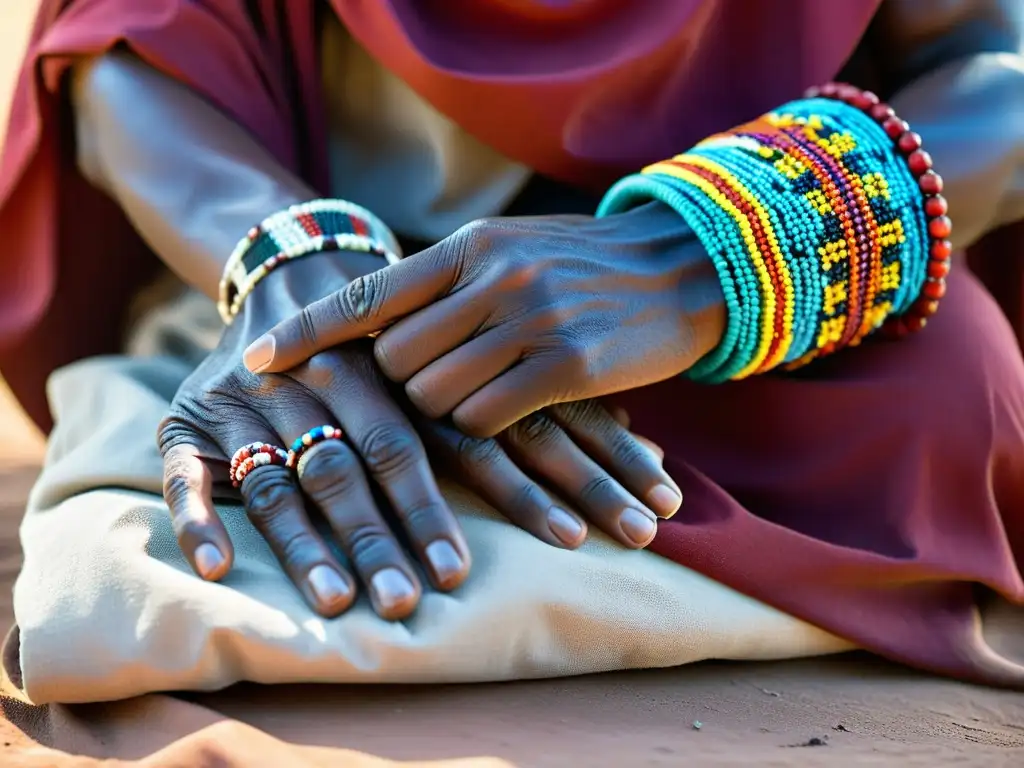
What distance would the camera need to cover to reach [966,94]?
4.66 ft

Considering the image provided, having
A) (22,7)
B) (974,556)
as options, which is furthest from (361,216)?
(22,7)

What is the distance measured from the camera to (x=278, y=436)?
1.15 m

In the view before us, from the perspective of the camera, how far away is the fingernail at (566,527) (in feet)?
3.60

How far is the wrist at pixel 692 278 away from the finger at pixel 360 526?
1.20 ft

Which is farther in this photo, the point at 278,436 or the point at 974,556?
the point at 974,556

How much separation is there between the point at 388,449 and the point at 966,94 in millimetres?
843

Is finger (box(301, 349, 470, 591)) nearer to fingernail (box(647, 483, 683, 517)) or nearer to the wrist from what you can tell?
fingernail (box(647, 483, 683, 517))

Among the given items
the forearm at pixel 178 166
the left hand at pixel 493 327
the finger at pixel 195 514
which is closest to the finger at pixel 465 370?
the left hand at pixel 493 327

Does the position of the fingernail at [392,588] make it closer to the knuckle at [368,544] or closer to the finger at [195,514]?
the knuckle at [368,544]

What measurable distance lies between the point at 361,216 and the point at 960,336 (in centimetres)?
70

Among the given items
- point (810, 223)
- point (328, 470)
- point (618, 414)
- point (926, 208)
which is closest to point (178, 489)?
point (328, 470)

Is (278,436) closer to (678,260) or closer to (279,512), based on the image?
(279,512)

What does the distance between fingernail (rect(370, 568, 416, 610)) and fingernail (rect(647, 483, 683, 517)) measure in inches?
10.1

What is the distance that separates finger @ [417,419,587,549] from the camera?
110cm
